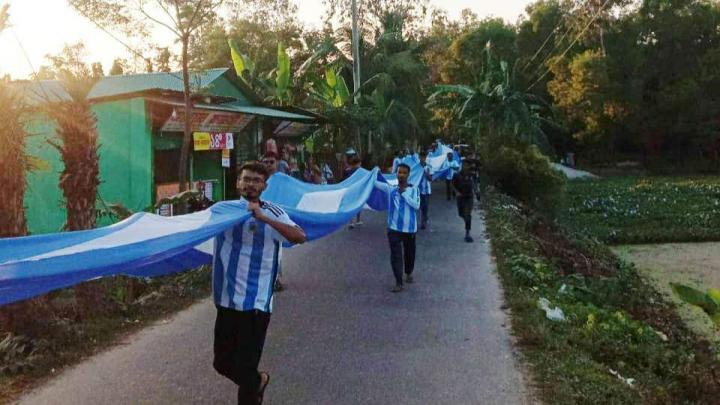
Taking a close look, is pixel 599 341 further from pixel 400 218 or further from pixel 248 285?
pixel 248 285

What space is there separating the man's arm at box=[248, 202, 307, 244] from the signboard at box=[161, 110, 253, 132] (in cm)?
1130

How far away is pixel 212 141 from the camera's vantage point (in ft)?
56.0

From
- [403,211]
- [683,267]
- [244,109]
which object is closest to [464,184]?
[403,211]

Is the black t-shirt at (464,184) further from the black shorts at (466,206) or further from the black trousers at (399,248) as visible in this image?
the black trousers at (399,248)

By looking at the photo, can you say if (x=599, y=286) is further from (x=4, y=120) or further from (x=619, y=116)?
(x=619, y=116)

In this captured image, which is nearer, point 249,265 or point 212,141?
point 249,265

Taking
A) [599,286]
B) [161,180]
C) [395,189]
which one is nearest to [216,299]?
[395,189]

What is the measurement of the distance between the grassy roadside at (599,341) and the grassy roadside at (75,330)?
402cm

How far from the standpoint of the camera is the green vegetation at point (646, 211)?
2142 centimetres

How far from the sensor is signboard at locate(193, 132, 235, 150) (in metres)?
16.3

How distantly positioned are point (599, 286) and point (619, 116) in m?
33.0

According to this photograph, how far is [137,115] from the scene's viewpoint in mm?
14828

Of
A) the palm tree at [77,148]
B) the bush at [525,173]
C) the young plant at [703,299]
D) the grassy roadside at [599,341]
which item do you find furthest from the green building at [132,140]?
the young plant at [703,299]

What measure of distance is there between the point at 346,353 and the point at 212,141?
1154cm
